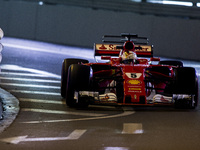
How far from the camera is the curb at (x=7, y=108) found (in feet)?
30.3

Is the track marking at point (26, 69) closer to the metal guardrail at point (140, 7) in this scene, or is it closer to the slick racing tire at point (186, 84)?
the slick racing tire at point (186, 84)

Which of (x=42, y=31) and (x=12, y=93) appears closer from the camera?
(x=12, y=93)

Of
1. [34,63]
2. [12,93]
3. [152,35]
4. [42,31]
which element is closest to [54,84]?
[12,93]

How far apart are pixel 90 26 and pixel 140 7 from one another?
2.26 metres

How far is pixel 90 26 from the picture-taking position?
25.3 meters

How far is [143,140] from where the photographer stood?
7.99 m

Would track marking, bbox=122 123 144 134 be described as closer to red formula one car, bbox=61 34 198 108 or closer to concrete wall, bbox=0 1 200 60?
red formula one car, bbox=61 34 198 108

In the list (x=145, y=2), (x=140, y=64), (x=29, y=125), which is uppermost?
(x=145, y=2)

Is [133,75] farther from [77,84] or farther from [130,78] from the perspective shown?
[77,84]

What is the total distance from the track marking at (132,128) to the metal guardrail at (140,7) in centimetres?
1509

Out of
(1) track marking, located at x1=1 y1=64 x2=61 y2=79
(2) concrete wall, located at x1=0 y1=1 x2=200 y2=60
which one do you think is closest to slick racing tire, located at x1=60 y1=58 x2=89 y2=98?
(1) track marking, located at x1=1 y1=64 x2=61 y2=79

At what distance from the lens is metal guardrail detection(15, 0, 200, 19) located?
24.0m

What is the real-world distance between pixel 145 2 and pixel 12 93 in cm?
1332

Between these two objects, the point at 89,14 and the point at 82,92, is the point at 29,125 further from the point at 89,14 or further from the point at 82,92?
the point at 89,14
